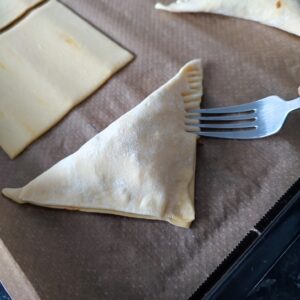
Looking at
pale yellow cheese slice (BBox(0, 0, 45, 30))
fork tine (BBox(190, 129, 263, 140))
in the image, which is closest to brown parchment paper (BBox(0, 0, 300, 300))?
fork tine (BBox(190, 129, 263, 140))

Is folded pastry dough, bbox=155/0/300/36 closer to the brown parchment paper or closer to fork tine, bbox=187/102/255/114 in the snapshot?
the brown parchment paper

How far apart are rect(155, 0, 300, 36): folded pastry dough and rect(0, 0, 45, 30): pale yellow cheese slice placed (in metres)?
0.37

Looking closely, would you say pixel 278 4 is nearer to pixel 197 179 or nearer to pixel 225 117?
pixel 225 117

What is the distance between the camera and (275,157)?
0.77 meters

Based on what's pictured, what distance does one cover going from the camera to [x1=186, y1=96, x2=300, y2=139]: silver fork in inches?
30.4

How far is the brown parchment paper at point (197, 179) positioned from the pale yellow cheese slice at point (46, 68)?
0.03m

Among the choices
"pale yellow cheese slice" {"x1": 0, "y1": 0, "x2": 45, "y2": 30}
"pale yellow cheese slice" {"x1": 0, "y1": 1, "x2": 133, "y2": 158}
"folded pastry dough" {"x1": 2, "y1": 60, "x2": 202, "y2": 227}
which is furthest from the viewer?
"pale yellow cheese slice" {"x1": 0, "y1": 0, "x2": 45, "y2": 30}

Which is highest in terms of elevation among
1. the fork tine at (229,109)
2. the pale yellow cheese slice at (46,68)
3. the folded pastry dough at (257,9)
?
the pale yellow cheese slice at (46,68)

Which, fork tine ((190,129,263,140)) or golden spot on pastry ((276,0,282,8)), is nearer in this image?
fork tine ((190,129,263,140))

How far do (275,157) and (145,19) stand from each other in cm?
53

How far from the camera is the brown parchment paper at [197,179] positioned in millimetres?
669

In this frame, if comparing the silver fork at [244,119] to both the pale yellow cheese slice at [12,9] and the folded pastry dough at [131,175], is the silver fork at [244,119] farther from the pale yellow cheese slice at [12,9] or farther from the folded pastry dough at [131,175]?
the pale yellow cheese slice at [12,9]

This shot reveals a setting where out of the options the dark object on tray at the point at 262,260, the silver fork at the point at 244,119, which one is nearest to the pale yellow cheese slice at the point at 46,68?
the silver fork at the point at 244,119

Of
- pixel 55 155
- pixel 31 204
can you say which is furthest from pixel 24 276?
pixel 55 155
